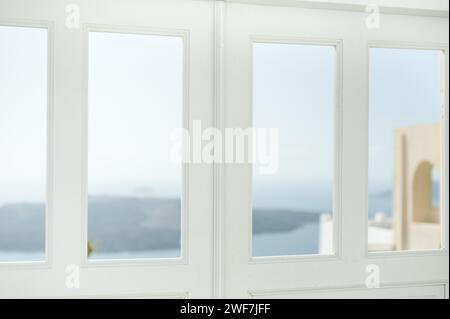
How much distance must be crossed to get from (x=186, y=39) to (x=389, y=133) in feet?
2.91

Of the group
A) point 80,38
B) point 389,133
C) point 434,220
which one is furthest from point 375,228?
point 80,38

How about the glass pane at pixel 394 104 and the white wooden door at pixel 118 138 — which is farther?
the glass pane at pixel 394 104

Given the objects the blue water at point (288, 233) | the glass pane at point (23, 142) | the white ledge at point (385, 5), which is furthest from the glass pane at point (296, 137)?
the glass pane at point (23, 142)

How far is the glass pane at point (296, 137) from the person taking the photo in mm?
1656

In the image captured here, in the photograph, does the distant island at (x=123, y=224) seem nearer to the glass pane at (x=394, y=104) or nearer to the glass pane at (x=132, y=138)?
the glass pane at (x=132, y=138)

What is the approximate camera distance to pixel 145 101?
1.58 meters

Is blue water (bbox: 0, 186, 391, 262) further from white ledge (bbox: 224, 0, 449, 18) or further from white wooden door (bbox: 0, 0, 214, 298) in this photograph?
white ledge (bbox: 224, 0, 449, 18)

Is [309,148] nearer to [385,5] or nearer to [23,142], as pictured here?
[385,5]

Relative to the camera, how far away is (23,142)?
149 cm

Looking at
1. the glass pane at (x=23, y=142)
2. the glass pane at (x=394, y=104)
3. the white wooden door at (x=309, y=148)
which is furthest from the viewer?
the glass pane at (x=394, y=104)

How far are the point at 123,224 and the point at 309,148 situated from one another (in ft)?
2.25

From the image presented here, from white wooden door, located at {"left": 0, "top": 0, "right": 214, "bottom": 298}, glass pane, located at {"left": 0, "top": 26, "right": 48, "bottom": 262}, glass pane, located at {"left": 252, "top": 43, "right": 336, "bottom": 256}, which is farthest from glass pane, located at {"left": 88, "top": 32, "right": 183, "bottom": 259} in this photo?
glass pane, located at {"left": 252, "top": 43, "right": 336, "bottom": 256}

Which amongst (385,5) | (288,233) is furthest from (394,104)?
(288,233)

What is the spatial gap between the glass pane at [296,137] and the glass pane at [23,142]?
2.34ft
